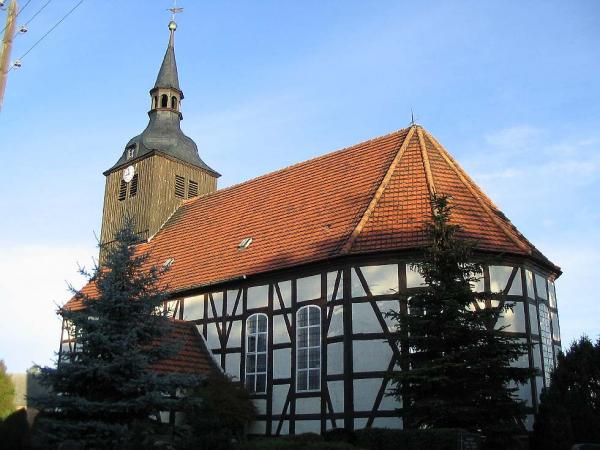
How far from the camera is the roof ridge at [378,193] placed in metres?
17.4

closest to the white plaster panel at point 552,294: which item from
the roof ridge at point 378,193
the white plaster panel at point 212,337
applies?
the roof ridge at point 378,193

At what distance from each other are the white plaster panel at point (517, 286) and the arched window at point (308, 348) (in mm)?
4865

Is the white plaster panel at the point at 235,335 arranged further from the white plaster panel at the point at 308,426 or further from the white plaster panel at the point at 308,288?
the white plaster panel at the point at 308,426

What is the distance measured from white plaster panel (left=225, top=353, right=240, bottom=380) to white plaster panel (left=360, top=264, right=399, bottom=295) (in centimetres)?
476

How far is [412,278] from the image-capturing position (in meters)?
16.7

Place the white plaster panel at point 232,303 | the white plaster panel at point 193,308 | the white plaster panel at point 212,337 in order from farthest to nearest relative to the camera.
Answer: the white plaster panel at point 193,308 → the white plaster panel at point 212,337 → the white plaster panel at point 232,303

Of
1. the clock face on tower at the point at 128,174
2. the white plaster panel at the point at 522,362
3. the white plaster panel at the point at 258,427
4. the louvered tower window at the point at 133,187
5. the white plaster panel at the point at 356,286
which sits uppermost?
the clock face on tower at the point at 128,174

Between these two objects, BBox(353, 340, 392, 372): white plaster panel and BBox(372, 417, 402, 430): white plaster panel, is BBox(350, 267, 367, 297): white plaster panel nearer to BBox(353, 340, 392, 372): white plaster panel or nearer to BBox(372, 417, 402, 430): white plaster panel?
BBox(353, 340, 392, 372): white plaster panel

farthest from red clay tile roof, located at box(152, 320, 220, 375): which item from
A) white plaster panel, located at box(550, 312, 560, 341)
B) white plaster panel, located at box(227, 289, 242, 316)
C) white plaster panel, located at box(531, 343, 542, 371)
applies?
white plaster panel, located at box(550, 312, 560, 341)

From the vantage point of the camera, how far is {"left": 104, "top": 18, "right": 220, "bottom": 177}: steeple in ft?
92.8

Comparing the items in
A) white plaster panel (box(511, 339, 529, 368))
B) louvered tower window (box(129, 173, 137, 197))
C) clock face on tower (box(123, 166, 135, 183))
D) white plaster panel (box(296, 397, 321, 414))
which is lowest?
white plaster panel (box(296, 397, 321, 414))

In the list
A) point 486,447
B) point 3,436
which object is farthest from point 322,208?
point 3,436

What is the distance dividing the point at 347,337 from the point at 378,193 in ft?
14.2

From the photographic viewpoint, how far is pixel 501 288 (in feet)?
55.5
